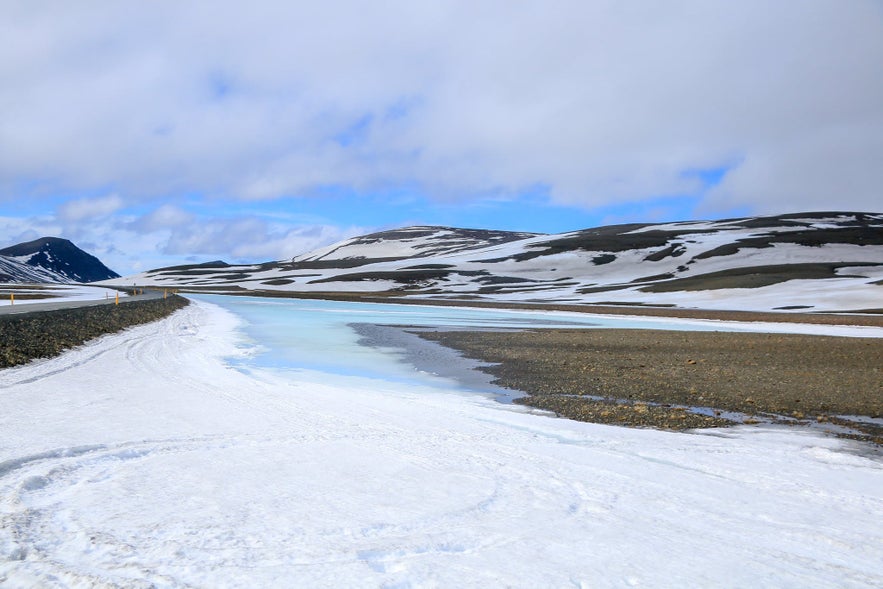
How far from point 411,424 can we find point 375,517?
3963 millimetres

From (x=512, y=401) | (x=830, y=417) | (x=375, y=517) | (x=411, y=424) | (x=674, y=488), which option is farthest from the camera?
(x=512, y=401)

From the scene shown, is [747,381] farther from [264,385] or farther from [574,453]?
[264,385]

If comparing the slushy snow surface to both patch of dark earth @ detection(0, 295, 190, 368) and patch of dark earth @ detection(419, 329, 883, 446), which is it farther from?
patch of dark earth @ detection(0, 295, 190, 368)

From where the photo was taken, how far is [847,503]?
6.15m

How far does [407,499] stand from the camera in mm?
5922

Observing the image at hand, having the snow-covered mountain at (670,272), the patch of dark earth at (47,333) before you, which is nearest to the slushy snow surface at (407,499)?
the patch of dark earth at (47,333)

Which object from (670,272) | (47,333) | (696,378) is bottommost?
(696,378)

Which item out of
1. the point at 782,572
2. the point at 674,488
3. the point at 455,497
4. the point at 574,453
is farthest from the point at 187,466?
the point at 782,572

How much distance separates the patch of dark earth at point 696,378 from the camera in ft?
Answer: 35.3

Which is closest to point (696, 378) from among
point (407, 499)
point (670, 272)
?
point (407, 499)

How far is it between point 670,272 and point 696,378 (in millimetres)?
97638

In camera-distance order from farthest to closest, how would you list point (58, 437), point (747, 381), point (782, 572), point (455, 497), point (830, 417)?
point (747, 381), point (830, 417), point (58, 437), point (455, 497), point (782, 572)

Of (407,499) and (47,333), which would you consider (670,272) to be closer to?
(47,333)

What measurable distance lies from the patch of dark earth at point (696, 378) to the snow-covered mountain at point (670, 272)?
29846mm
